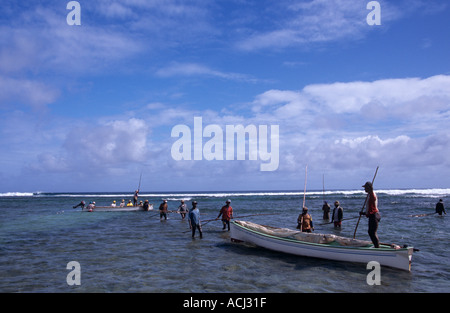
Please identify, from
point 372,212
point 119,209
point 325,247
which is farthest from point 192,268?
point 119,209

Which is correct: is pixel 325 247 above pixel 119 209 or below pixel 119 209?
above

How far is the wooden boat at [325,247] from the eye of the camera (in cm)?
1097

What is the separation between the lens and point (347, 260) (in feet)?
39.7

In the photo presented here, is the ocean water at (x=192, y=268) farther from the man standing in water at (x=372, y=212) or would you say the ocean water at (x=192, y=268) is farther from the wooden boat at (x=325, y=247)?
the man standing in water at (x=372, y=212)

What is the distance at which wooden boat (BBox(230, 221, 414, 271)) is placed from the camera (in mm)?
10969

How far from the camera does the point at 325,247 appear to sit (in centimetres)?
1245

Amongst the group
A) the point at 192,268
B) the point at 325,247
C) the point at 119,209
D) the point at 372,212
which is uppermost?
the point at 372,212

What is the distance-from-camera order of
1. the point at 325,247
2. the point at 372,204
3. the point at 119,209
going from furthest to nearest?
the point at 119,209, the point at 325,247, the point at 372,204

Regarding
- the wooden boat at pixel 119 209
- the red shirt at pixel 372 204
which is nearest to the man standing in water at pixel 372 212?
the red shirt at pixel 372 204

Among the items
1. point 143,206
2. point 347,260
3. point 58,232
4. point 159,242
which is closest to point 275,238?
point 347,260

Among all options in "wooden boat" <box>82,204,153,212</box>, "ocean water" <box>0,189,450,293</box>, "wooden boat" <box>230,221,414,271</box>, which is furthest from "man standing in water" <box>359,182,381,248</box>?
"wooden boat" <box>82,204,153,212</box>

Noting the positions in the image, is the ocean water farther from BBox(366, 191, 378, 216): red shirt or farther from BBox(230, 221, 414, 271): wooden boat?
BBox(366, 191, 378, 216): red shirt

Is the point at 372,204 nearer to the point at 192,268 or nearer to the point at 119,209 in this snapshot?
the point at 192,268
